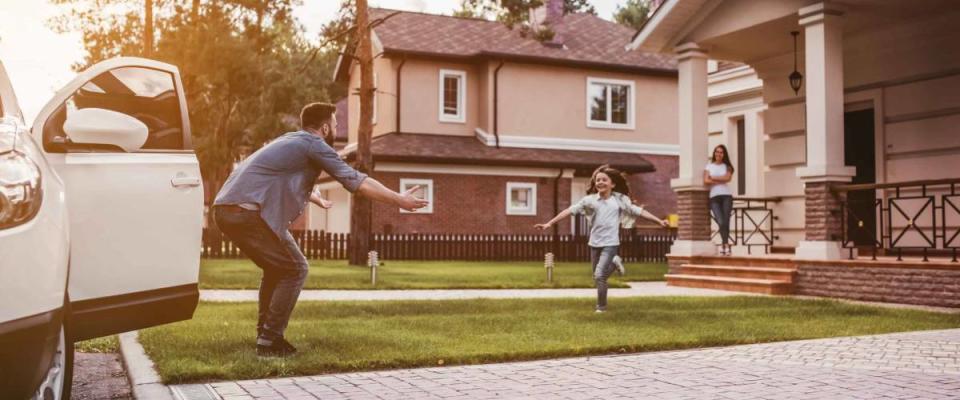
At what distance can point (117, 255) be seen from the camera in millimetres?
4688

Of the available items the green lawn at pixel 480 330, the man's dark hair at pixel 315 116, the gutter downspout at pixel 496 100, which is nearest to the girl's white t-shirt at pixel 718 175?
the green lawn at pixel 480 330

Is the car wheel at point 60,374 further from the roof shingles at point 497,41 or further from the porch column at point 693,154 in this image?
the roof shingles at point 497,41

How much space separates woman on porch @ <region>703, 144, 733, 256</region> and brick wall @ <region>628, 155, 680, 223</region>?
15.9 metres

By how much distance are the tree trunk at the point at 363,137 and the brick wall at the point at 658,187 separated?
1213 centimetres

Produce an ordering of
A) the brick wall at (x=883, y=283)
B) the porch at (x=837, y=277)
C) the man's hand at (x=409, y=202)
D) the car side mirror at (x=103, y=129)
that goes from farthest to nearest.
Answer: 1. the porch at (x=837, y=277)
2. the brick wall at (x=883, y=283)
3. the man's hand at (x=409, y=202)
4. the car side mirror at (x=103, y=129)

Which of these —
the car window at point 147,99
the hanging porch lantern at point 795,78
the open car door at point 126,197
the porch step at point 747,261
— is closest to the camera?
the open car door at point 126,197

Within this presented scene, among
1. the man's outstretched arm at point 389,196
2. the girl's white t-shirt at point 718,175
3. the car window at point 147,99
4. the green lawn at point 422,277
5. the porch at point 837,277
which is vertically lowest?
the green lawn at point 422,277

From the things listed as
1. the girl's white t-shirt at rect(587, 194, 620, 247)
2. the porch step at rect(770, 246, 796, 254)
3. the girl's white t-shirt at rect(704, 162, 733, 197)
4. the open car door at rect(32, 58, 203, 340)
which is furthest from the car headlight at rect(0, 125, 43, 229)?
the porch step at rect(770, 246, 796, 254)

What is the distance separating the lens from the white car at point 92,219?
3.25 meters

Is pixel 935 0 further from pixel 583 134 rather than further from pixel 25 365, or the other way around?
pixel 583 134

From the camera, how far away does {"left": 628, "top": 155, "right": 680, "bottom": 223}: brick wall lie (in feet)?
105

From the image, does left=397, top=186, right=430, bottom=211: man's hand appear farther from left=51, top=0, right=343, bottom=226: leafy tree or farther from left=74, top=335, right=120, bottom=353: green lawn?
left=51, top=0, right=343, bottom=226: leafy tree

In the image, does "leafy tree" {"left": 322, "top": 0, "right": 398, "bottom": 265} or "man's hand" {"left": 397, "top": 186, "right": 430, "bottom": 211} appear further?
"leafy tree" {"left": 322, "top": 0, "right": 398, "bottom": 265}

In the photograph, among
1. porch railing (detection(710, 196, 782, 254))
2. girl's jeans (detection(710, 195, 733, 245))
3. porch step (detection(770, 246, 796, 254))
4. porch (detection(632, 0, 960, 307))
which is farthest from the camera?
porch railing (detection(710, 196, 782, 254))
